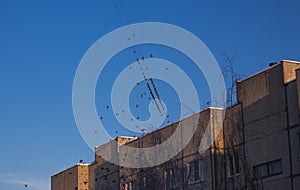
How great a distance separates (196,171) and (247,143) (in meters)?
5.15

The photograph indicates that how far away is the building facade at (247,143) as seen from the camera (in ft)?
104

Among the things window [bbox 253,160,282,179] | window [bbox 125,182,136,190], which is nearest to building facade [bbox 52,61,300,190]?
window [bbox 253,160,282,179]

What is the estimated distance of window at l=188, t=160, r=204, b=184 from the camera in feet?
125

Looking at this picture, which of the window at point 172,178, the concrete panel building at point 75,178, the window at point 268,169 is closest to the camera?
the window at point 268,169

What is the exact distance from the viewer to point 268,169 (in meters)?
32.8

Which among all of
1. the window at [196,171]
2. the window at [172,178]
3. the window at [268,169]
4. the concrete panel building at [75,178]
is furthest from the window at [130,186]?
the window at [268,169]

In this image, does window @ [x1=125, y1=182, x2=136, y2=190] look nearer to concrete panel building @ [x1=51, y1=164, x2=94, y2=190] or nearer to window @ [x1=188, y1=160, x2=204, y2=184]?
window @ [x1=188, y1=160, x2=204, y2=184]

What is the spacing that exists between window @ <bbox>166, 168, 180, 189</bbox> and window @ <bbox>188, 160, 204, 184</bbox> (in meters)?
1.21

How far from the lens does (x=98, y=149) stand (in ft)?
173

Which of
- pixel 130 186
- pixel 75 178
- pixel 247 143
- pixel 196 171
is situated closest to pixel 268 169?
pixel 247 143

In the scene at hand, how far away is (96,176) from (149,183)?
11.3m

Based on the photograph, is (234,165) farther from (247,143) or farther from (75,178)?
(75,178)

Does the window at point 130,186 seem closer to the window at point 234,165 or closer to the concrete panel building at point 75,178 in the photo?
the concrete panel building at point 75,178

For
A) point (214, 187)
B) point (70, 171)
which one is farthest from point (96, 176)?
point (214, 187)
